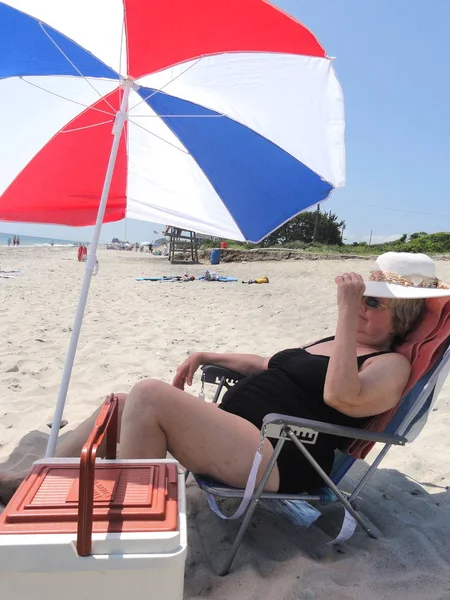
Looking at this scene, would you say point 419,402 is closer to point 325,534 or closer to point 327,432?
point 327,432

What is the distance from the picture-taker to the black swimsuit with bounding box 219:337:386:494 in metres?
1.96

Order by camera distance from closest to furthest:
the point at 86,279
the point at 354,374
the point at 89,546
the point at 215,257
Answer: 1. the point at 89,546
2. the point at 354,374
3. the point at 86,279
4. the point at 215,257

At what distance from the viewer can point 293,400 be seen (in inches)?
80.0

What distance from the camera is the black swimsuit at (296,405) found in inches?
77.0

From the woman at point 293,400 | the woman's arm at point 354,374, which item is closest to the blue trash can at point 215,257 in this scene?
the woman at point 293,400

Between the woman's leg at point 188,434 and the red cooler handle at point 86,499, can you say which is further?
the woman's leg at point 188,434

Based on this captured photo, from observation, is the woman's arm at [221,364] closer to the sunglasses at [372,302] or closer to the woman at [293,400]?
the woman at [293,400]

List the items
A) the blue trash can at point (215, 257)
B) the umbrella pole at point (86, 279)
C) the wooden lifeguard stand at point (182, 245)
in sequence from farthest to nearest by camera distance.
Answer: the wooden lifeguard stand at point (182, 245) < the blue trash can at point (215, 257) < the umbrella pole at point (86, 279)

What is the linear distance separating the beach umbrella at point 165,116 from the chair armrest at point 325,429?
0.97m

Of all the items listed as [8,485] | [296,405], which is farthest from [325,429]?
[8,485]

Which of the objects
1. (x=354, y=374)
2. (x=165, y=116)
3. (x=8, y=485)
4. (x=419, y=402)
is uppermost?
(x=165, y=116)

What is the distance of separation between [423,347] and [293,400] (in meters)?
0.55

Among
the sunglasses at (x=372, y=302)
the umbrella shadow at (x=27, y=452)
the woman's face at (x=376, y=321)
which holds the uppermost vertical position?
the sunglasses at (x=372, y=302)

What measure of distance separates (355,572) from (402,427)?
0.57m
